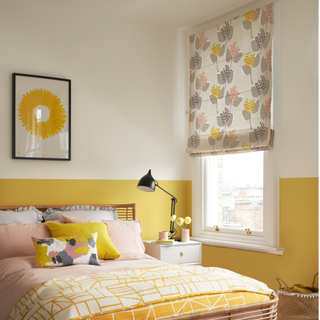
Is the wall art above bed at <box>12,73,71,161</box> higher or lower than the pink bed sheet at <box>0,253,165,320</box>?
higher

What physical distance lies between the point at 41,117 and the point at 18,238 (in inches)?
47.3

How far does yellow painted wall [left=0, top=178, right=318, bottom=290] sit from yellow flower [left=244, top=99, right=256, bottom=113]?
74 centimetres

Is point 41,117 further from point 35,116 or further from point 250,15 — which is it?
point 250,15

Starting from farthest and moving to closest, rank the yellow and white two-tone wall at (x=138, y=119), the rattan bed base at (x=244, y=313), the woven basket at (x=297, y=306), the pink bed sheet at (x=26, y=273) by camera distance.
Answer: the yellow and white two-tone wall at (x=138, y=119) → the woven basket at (x=297, y=306) → the pink bed sheet at (x=26, y=273) → the rattan bed base at (x=244, y=313)

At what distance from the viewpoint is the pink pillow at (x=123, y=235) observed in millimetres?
3191

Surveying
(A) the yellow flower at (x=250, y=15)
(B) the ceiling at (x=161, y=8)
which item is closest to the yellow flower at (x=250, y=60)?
(A) the yellow flower at (x=250, y=15)

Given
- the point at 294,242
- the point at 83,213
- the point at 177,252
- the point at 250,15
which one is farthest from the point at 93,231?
the point at 250,15

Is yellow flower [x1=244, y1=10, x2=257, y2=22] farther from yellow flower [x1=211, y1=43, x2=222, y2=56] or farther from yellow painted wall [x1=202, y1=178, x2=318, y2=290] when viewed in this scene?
yellow painted wall [x1=202, y1=178, x2=318, y2=290]

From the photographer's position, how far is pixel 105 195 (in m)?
3.90

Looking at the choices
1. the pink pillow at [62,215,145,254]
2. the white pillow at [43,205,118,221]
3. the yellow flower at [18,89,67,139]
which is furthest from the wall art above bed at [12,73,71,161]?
the pink pillow at [62,215,145,254]

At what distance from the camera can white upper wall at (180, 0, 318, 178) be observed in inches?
128

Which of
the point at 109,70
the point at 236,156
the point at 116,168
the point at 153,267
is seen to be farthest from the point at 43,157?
the point at 236,156

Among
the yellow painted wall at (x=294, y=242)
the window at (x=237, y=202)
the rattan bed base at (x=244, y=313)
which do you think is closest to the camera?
the rattan bed base at (x=244, y=313)

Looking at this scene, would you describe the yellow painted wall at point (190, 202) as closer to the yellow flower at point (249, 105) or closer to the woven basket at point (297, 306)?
the woven basket at point (297, 306)
